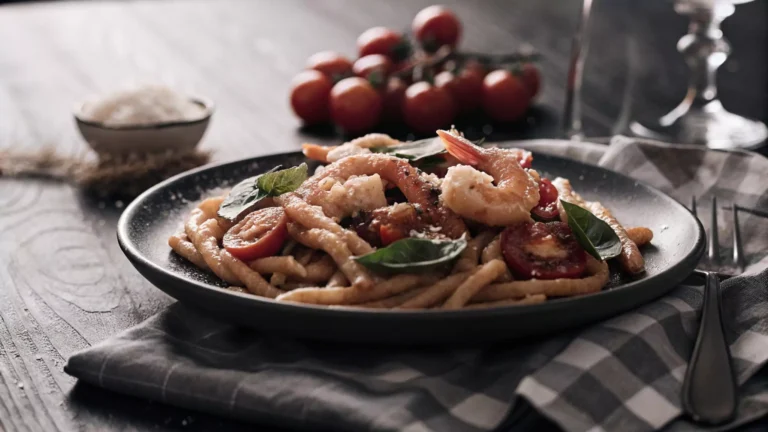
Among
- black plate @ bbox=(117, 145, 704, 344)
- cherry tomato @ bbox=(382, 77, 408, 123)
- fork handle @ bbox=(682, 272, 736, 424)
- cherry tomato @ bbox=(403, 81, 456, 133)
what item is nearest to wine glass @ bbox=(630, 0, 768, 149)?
cherry tomato @ bbox=(403, 81, 456, 133)

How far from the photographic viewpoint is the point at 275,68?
5684 millimetres

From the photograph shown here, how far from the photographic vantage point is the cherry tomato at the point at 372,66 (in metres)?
4.93

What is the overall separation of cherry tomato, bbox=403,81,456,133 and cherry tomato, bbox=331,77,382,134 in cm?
18

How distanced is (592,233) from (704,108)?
2.68m

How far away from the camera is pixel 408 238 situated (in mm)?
2283

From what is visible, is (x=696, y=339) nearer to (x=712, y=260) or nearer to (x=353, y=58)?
(x=712, y=260)

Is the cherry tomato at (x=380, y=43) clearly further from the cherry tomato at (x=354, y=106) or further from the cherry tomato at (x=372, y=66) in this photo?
the cherry tomato at (x=354, y=106)

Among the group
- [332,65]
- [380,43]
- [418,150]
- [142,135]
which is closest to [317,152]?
[418,150]

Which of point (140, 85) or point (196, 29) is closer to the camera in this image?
point (140, 85)

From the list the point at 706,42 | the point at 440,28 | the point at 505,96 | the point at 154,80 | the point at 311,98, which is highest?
the point at 706,42

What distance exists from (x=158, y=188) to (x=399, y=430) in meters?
1.36

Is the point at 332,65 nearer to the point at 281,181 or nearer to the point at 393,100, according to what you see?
the point at 393,100

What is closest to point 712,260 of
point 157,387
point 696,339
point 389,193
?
point 696,339

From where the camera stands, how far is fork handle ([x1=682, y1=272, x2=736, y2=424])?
2.06m
